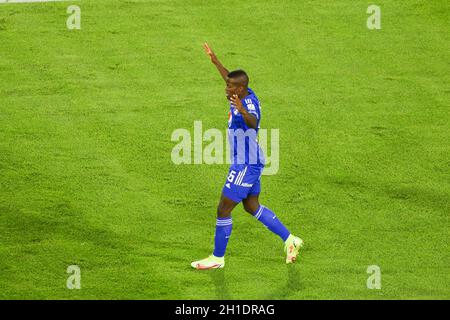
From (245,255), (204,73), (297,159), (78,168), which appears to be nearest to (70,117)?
(78,168)

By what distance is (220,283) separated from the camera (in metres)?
11.0

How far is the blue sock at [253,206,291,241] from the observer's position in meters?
11.2

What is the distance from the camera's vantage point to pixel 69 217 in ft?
41.1

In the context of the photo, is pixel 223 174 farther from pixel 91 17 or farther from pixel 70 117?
pixel 91 17

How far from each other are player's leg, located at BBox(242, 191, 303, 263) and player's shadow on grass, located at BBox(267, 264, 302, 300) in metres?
0.15

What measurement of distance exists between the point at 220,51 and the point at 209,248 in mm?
6501

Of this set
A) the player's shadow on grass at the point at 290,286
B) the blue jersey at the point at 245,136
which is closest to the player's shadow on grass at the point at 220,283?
the player's shadow on grass at the point at 290,286
